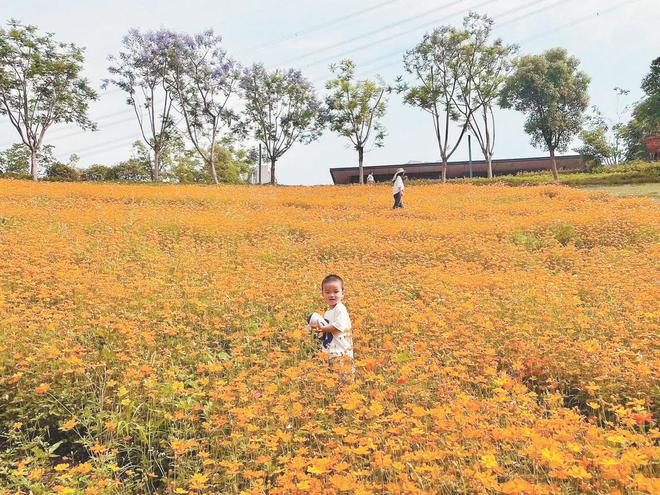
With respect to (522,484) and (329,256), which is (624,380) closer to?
(522,484)

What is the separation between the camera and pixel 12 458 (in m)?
3.36

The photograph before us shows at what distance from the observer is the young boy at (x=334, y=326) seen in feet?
14.2

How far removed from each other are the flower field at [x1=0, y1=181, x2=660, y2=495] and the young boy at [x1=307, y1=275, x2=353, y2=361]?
20 centimetres

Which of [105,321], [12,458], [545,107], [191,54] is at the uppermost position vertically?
[191,54]

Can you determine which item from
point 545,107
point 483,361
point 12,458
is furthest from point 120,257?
point 545,107

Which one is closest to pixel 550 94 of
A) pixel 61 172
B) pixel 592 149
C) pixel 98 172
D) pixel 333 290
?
pixel 592 149

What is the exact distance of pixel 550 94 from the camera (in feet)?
116

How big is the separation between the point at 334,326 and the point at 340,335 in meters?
0.13

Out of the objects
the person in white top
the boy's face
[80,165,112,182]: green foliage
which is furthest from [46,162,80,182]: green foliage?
the boy's face

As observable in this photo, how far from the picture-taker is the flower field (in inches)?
110

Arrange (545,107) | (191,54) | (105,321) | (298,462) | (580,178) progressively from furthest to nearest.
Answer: (191,54)
(545,107)
(580,178)
(105,321)
(298,462)

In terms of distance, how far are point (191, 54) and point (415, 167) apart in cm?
2420

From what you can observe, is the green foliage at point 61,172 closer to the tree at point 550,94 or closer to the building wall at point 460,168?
the building wall at point 460,168

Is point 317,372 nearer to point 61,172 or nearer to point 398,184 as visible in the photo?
point 398,184
